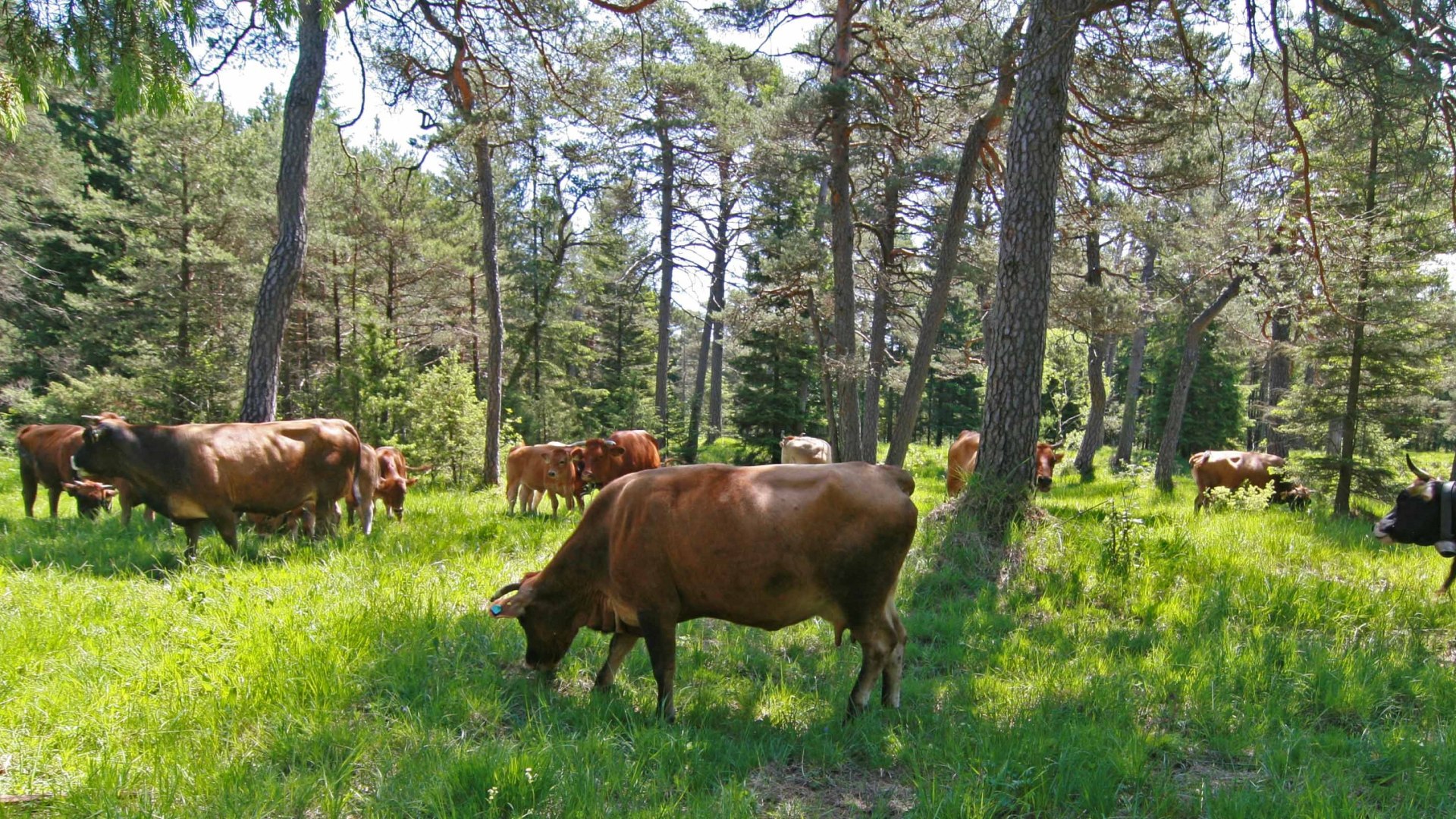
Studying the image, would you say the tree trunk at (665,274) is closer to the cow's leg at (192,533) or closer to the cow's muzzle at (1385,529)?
the cow's leg at (192,533)

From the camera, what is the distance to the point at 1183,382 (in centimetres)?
1605

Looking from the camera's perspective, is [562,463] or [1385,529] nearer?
[1385,529]

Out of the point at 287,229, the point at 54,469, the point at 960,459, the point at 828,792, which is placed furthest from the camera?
the point at 960,459

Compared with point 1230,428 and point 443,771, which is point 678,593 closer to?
point 443,771

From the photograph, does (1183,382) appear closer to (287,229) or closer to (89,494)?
(287,229)

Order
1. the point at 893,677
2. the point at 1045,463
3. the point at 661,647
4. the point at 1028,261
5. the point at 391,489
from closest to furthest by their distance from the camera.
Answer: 1. the point at 661,647
2. the point at 893,677
3. the point at 1028,261
4. the point at 391,489
5. the point at 1045,463

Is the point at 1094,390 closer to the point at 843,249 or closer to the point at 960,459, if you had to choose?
the point at 960,459

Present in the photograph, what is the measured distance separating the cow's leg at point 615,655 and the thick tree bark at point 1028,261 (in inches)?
173

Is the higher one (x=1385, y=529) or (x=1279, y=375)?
(x=1279, y=375)

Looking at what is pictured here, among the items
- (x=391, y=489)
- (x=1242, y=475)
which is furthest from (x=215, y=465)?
(x=1242, y=475)

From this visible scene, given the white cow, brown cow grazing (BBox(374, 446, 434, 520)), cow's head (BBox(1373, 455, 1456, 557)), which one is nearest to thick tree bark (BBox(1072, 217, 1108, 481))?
the white cow

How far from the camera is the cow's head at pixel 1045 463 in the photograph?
1233 cm

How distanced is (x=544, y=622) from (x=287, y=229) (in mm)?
8100

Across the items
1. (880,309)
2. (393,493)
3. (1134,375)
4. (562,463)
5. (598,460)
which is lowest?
(393,493)
